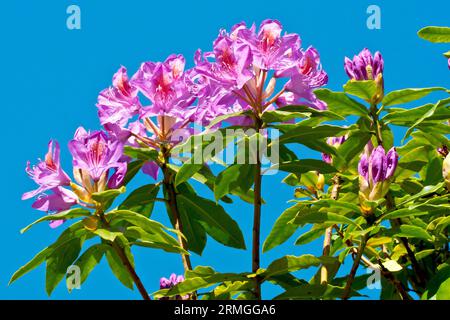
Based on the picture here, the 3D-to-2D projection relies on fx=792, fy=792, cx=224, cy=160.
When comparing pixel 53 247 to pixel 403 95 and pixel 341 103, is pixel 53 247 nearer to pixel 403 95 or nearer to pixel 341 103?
pixel 341 103

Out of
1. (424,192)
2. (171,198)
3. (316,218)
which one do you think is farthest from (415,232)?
(171,198)

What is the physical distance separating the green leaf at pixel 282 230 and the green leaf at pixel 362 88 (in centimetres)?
41

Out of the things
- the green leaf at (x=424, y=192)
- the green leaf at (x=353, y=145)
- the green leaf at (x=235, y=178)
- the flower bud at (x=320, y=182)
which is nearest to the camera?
the green leaf at (x=424, y=192)

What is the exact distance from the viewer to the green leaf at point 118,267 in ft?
8.38

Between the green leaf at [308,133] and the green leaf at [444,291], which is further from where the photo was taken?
the green leaf at [308,133]

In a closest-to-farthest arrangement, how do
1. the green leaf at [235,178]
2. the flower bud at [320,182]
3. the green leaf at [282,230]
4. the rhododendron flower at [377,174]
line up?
the rhododendron flower at [377,174]
the green leaf at [235,178]
the green leaf at [282,230]
the flower bud at [320,182]

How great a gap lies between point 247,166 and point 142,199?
0.44m

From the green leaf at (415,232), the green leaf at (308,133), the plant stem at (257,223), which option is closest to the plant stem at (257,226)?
the plant stem at (257,223)

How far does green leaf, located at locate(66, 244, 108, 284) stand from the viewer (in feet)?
8.07

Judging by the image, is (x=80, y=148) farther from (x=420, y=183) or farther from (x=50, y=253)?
(x=420, y=183)

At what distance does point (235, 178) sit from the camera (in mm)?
2389

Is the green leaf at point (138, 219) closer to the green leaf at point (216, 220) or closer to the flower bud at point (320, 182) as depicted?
the green leaf at point (216, 220)

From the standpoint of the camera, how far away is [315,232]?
2582mm
